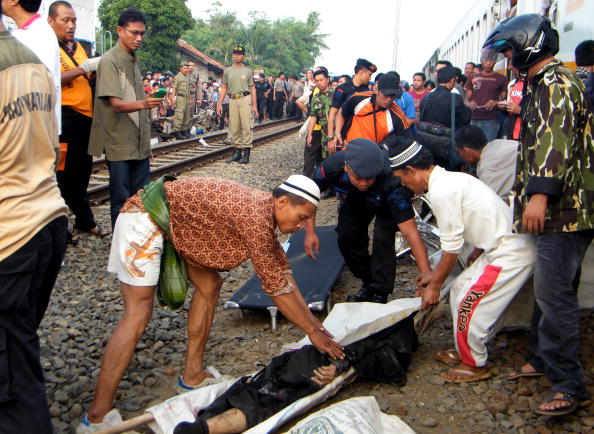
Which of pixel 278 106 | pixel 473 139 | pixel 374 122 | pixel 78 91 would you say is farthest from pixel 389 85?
pixel 278 106

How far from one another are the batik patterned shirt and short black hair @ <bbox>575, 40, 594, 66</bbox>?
3.43m

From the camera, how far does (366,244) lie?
4707 mm

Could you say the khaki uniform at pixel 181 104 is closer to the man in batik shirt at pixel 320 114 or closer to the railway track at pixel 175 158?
the railway track at pixel 175 158

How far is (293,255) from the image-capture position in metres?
5.50

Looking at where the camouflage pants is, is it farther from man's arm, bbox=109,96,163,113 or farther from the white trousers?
the white trousers

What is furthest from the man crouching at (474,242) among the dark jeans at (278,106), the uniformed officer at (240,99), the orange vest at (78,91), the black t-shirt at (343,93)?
the dark jeans at (278,106)

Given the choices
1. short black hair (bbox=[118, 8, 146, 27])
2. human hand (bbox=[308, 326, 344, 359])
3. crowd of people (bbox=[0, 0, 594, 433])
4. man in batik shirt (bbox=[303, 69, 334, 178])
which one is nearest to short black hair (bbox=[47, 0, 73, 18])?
short black hair (bbox=[118, 8, 146, 27])

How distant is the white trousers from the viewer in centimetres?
322

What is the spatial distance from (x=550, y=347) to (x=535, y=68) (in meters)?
1.48

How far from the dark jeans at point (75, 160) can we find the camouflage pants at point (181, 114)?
9685mm

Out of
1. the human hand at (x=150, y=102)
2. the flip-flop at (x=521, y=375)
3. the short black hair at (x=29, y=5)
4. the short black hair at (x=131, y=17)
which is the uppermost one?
the short black hair at (x=131, y=17)

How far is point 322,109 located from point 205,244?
259 inches

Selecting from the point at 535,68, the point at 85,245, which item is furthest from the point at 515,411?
the point at 85,245

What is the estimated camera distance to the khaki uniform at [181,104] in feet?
50.6
